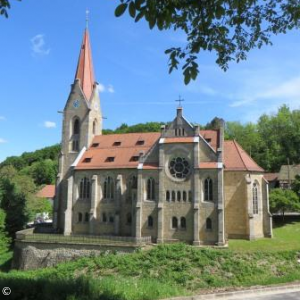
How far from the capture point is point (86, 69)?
53406mm

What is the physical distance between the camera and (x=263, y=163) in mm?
79188

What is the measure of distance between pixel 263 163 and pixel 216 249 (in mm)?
49112

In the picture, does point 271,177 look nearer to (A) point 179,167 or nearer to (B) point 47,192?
(A) point 179,167

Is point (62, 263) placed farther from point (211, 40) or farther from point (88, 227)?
point (211, 40)

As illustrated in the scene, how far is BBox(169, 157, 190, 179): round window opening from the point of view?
40938mm

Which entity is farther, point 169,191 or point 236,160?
point 236,160

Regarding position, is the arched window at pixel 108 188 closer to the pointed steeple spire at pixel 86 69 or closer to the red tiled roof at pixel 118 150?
the red tiled roof at pixel 118 150

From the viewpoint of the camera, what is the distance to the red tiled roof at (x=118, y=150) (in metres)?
46.7

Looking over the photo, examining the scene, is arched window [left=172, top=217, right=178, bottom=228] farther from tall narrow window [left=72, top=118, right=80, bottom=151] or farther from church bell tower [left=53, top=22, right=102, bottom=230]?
tall narrow window [left=72, top=118, right=80, bottom=151]

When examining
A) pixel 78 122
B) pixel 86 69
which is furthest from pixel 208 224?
pixel 86 69

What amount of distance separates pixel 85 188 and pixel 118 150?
7.01m

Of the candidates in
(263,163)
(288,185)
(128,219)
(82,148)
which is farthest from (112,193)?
(263,163)

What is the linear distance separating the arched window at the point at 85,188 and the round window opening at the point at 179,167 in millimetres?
12687

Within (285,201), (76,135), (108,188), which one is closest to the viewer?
(108,188)
